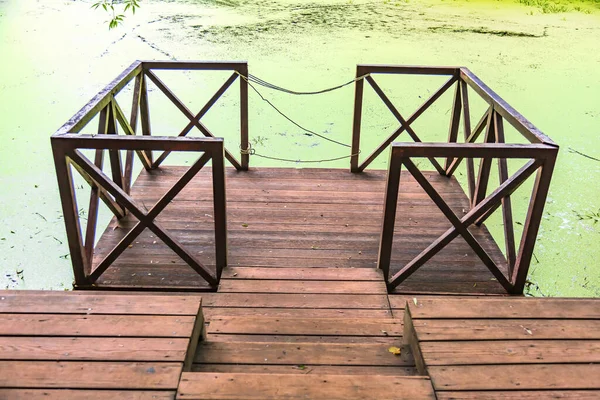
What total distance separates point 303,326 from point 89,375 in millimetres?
684

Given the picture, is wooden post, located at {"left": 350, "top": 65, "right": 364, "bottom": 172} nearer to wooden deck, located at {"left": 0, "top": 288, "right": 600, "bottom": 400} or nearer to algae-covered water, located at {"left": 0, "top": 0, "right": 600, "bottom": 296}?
algae-covered water, located at {"left": 0, "top": 0, "right": 600, "bottom": 296}

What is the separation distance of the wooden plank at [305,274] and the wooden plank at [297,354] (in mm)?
547

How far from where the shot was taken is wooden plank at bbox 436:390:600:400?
114cm

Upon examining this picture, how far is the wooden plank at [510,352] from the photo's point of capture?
1248 millimetres

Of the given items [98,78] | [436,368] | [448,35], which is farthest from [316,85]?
[436,368]

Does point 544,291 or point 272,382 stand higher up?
point 272,382

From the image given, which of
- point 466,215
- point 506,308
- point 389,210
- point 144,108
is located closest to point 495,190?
point 466,215

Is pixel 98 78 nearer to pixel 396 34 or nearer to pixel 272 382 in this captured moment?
pixel 396 34

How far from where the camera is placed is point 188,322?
4.42ft

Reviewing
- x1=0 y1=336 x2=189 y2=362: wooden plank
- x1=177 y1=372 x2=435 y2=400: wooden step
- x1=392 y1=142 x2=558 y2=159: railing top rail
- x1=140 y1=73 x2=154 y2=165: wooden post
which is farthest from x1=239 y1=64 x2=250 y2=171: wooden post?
x1=177 y1=372 x2=435 y2=400: wooden step

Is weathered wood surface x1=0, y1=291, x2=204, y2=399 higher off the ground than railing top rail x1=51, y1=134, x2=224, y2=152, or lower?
lower

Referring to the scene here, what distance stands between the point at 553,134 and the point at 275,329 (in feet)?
10.2

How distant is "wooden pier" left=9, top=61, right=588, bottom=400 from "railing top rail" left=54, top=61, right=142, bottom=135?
14mm

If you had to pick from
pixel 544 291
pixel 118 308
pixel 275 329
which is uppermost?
pixel 118 308
